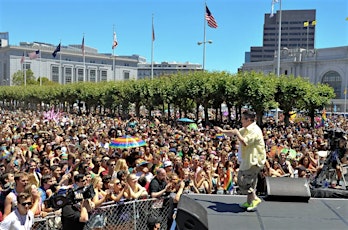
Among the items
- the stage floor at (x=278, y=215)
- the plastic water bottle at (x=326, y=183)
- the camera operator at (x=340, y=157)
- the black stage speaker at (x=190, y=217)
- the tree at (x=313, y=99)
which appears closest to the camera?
the black stage speaker at (x=190, y=217)

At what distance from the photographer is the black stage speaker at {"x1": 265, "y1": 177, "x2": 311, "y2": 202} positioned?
518 cm

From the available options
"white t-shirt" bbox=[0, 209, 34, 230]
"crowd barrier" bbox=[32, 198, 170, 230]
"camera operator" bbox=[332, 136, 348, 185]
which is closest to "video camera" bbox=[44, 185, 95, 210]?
"crowd barrier" bbox=[32, 198, 170, 230]

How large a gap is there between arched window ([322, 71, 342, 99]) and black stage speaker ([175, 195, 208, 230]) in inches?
3593

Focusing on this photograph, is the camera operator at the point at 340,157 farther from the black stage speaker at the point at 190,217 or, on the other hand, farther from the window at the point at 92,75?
the window at the point at 92,75

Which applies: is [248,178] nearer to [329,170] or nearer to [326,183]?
[326,183]

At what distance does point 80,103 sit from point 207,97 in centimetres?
3335

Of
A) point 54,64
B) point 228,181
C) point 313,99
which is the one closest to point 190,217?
point 228,181

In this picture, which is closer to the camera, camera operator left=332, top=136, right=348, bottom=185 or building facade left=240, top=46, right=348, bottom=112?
camera operator left=332, top=136, right=348, bottom=185

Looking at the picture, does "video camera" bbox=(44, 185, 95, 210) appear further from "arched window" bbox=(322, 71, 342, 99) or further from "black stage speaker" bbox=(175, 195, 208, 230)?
"arched window" bbox=(322, 71, 342, 99)

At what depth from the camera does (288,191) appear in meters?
5.22

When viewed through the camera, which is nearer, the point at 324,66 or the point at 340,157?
the point at 340,157

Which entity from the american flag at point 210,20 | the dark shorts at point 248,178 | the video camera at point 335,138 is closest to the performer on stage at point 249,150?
the dark shorts at point 248,178

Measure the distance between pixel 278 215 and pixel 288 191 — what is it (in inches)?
27.9

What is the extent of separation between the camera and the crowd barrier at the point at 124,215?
20.3ft
